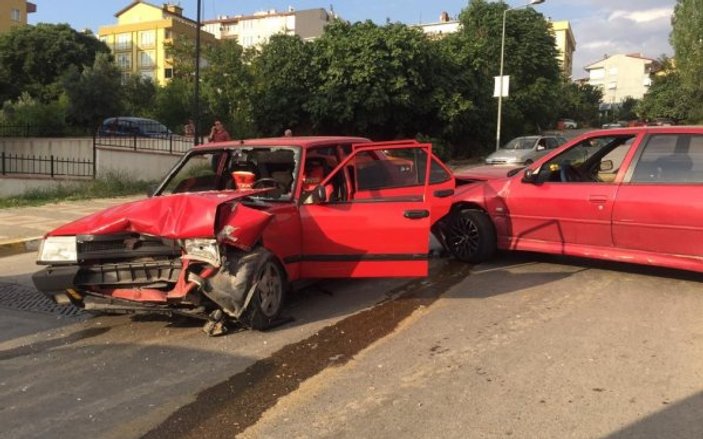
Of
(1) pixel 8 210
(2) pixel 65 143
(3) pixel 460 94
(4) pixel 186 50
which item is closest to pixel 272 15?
(4) pixel 186 50

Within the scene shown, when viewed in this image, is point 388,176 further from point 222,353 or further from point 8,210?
point 8,210

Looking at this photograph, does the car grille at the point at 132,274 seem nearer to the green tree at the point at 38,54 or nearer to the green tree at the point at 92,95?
the green tree at the point at 92,95

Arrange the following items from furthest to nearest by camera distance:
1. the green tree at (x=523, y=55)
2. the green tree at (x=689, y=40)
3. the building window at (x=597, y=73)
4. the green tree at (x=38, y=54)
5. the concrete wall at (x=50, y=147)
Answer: the building window at (x=597, y=73), the green tree at (x=38, y=54), the green tree at (x=689, y=40), the green tree at (x=523, y=55), the concrete wall at (x=50, y=147)

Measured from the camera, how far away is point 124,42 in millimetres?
95688

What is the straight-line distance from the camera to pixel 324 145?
637 cm

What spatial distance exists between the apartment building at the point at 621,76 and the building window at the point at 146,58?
8457 centimetres

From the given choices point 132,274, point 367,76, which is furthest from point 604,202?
point 367,76

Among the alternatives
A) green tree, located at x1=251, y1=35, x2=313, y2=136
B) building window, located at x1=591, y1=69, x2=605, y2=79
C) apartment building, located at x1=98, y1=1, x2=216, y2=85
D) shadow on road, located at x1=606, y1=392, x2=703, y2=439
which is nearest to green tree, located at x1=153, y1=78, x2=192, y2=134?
green tree, located at x1=251, y1=35, x2=313, y2=136

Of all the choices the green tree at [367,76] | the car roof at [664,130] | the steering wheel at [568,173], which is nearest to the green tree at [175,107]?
the green tree at [367,76]

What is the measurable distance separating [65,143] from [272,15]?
8788 centimetres

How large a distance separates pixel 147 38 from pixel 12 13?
681 inches

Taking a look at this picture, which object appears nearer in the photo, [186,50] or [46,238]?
[46,238]

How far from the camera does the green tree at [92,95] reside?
30.1 meters

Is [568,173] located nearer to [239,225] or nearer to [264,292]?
[264,292]
